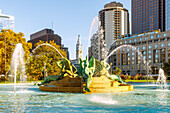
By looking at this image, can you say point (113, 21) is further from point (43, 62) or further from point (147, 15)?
point (43, 62)

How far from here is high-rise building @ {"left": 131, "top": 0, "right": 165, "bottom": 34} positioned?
164 m

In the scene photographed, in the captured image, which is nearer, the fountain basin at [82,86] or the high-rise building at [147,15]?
the fountain basin at [82,86]

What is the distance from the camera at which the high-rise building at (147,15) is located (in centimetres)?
16375

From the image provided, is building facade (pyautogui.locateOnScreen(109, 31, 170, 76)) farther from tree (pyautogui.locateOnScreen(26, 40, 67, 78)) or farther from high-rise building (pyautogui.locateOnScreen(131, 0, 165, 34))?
tree (pyautogui.locateOnScreen(26, 40, 67, 78))

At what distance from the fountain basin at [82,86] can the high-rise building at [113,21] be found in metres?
171

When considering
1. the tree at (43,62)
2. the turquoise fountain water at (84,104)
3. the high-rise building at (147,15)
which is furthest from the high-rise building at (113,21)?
the turquoise fountain water at (84,104)

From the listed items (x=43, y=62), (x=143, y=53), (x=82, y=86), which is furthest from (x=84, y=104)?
(x=143, y=53)

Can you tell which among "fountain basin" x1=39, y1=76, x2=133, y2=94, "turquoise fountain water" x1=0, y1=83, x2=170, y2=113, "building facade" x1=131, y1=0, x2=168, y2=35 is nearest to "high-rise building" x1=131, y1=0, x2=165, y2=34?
"building facade" x1=131, y1=0, x2=168, y2=35

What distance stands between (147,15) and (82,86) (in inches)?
6458

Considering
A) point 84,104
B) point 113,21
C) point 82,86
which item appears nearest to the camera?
point 84,104

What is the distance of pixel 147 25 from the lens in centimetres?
17250

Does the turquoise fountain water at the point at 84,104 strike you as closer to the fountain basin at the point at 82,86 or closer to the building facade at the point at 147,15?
the fountain basin at the point at 82,86

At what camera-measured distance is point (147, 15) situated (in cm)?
17312

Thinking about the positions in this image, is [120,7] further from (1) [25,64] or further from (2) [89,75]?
(2) [89,75]
